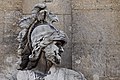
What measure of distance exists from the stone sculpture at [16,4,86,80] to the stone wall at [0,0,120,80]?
59cm

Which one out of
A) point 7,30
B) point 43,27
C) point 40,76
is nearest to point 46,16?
point 43,27

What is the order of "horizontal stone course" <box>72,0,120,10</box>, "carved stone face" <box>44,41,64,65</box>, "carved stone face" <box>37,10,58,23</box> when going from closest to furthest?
"carved stone face" <box>44,41,64,65</box> → "carved stone face" <box>37,10,58,23</box> → "horizontal stone course" <box>72,0,120,10</box>

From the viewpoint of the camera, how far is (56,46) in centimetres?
317

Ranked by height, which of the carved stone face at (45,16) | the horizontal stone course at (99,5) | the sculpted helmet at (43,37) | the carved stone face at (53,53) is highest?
the horizontal stone course at (99,5)

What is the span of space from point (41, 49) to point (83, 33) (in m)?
0.94

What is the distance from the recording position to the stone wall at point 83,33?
3949 mm

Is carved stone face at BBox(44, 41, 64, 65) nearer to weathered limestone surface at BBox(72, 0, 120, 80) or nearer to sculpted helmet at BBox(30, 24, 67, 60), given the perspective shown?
sculpted helmet at BBox(30, 24, 67, 60)

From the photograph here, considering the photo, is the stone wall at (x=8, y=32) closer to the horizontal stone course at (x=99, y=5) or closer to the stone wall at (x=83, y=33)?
the stone wall at (x=83, y=33)

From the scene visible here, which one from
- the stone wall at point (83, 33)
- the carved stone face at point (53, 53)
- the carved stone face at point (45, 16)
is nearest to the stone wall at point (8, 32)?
the stone wall at point (83, 33)

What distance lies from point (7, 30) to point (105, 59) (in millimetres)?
1005

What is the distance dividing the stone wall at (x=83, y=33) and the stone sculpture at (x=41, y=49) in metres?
0.59

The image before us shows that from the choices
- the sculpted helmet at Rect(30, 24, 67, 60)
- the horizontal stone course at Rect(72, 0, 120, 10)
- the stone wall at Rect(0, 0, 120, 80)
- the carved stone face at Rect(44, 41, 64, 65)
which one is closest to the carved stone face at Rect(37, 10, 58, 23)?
the sculpted helmet at Rect(30, 24, 67, 60)

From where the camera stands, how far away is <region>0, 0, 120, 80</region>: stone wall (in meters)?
3.95

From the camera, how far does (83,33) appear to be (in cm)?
403
